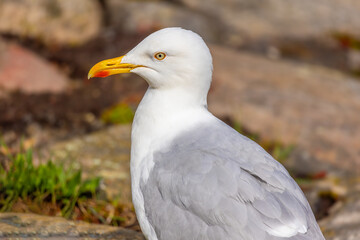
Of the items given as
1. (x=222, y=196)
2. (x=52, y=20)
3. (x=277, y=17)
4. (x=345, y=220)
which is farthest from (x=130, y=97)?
(x=222, y=196)

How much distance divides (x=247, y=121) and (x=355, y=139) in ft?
4.53

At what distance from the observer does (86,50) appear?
875cm

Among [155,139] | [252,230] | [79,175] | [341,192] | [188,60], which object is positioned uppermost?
[188,60]

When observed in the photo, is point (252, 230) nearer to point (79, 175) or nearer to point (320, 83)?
point (79, 175)

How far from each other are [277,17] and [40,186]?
693 centimetres

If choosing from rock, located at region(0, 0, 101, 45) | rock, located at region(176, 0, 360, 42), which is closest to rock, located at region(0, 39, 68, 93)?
rock, located at region(0, 0, 101, 45)

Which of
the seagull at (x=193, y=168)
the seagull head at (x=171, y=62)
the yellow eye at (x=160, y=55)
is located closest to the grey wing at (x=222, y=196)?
the seagull at (x=193, y=168)

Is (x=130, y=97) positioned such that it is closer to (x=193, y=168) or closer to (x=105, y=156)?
(x=105, y=156)

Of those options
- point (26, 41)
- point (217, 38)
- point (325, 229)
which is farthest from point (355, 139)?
point (26, 41)

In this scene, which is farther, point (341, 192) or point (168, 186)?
point (341, 192)

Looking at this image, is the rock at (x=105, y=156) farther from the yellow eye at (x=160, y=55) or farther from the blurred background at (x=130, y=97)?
the yellow eye at (x=160, y=55)

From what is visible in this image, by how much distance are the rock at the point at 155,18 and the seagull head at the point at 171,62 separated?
5.38 meters

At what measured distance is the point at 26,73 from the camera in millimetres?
7695

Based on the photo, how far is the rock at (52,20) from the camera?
882 centimetres
